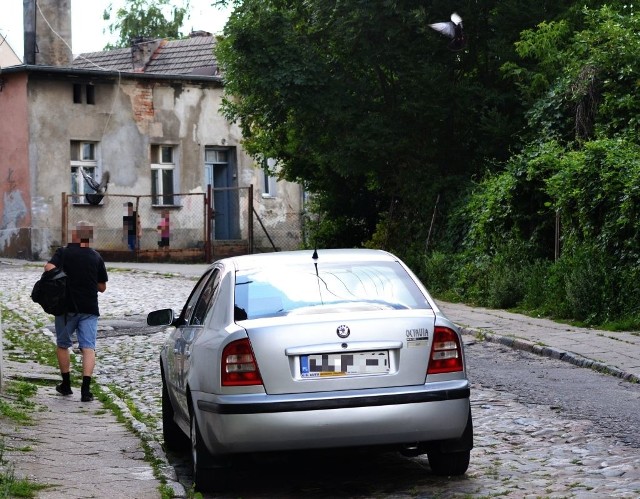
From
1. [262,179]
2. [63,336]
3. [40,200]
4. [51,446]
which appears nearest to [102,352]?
[63,336]

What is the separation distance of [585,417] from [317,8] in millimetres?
17207

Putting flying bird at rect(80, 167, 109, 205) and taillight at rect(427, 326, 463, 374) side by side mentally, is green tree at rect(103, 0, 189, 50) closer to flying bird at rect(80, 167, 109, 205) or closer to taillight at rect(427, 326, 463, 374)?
flying bird at rect(80, 167, 109, 205)

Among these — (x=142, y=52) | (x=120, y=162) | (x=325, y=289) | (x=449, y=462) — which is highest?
(x=142, y=52)

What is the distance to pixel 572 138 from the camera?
23781 millimetres

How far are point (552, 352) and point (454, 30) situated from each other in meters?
11.4

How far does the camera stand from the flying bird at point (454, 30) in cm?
2450

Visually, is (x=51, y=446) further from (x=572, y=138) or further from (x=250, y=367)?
(x=572, y=138)

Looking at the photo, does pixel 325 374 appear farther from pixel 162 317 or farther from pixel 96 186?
pixel 96 186

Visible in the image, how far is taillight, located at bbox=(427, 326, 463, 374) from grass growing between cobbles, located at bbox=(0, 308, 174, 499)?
176 centimetres

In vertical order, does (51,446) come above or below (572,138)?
below

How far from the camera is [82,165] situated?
41.1 meters

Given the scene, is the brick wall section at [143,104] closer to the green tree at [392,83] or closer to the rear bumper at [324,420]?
the green tree at [392,83]

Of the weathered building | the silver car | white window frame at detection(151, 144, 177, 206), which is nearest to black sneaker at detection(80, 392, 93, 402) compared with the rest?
the silver car

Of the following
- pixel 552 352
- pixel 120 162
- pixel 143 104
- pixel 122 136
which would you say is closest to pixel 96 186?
pixel 120 162
